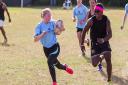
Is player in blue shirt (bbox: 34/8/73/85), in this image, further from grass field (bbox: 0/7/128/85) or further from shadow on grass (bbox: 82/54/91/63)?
shadow on grass (bbox: 82/54/91/63)

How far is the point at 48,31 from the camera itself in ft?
32.9

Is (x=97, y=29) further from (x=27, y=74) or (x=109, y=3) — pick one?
(x=109, y=3)

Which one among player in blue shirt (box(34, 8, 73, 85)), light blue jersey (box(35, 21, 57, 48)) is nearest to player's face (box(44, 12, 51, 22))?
player in blue shirt (box(34, 8, 73, 85))

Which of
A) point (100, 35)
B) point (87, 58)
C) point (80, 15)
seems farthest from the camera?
point (80, 15)

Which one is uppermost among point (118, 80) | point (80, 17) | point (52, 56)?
point (52, 56)

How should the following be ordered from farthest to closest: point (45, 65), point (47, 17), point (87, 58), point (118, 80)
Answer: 1. point (87, 58)
2. point (45, 65)
3. point (118, 80)
4. point (47, 17)

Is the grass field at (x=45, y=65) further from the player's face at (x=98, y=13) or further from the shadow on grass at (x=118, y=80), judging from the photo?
the player's face at (x=98, y=13)

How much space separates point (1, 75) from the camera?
39.0 feet

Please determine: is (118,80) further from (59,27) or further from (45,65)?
(45,65)

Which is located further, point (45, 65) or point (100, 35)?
point (45, 65)

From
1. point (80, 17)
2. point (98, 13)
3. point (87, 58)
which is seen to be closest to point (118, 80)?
point (98, 13)

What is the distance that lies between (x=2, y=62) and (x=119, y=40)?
8064 mm

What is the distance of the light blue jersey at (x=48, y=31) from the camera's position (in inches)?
395

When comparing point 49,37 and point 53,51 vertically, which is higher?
point 49,37
